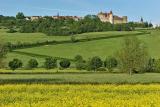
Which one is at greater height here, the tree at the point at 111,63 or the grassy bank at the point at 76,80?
the grassy bank at the point at 76,80

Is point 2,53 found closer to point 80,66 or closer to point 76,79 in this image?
point 80,66

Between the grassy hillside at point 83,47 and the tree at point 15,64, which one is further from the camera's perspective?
the grassy hillside at point 83,47

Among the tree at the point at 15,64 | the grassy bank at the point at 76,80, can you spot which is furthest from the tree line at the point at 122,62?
the grassy bank at the point at 76,80

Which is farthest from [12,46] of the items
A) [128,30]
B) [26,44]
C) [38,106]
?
[38,106]

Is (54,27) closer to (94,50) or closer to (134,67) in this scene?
(94,50)

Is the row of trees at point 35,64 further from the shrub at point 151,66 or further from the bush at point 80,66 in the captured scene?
the shrub at point 151,66

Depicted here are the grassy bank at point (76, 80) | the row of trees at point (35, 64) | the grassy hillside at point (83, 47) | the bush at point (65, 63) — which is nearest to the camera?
the grassy bank at point (76, 80)

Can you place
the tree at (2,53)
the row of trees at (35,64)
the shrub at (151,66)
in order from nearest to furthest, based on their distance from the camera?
the tree at (2,53) → the shrub at (151,66) → the row of trees at (35,64)

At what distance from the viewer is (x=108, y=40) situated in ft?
521

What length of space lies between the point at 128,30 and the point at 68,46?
4571 cm

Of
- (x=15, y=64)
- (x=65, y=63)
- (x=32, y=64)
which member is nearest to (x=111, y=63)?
(x=65, y=63)

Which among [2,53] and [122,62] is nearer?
[122,62]

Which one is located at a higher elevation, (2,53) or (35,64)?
(2,53)

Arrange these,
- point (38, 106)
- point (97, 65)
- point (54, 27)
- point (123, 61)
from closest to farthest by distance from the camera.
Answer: point (38, 106) < point (123, 61) < point (97, 65) < point (54, 27)
